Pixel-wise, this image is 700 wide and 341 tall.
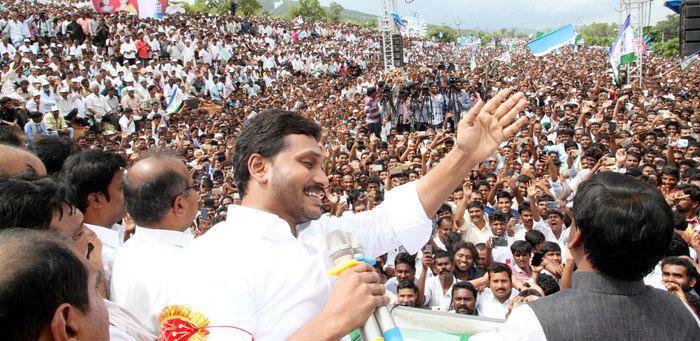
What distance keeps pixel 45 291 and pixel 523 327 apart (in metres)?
1.08

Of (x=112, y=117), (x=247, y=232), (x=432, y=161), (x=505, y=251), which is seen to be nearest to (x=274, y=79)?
(x=112, y=117)

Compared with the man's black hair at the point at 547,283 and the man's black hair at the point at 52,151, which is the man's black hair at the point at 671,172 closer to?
the man's black hair at the point at 547,283

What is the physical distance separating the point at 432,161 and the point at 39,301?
738 cm

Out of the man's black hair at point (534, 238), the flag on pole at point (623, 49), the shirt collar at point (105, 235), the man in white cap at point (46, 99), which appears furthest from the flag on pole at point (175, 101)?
the shirt collar at point (105, 235)

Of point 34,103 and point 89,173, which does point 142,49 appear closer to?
point 34,103

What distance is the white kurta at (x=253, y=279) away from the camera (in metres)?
1.21

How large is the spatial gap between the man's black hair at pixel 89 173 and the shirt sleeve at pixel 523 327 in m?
1.89

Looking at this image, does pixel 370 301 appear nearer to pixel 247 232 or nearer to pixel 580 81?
pixel 247 232

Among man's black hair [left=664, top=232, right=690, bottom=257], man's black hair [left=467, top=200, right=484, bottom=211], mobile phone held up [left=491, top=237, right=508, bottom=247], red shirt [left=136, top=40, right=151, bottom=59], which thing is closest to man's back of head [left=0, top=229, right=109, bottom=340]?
man's black hair [left=664, top=232, right=690, bottom=257]

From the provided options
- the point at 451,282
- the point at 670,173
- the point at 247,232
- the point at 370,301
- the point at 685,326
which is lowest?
the point at 451,282

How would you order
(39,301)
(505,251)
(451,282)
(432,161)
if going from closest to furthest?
(39,301) → (451,282) → (505,251) → (432,161)

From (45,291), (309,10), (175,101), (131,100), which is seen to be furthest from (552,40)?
(309,10)

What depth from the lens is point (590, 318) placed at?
1.45 m

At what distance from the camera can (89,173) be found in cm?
255
